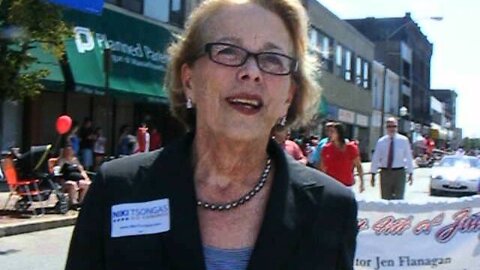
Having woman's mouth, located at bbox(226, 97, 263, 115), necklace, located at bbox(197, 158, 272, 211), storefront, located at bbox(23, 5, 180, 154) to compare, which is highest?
storefront, located at bbox(23, 5, 180, 154)

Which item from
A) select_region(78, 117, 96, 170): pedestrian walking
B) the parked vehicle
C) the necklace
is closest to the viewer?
the necklace

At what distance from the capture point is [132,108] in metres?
24.2

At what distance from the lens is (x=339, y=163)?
11.9 metres

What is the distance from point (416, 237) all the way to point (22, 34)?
783 cm

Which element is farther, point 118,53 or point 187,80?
point 118,53

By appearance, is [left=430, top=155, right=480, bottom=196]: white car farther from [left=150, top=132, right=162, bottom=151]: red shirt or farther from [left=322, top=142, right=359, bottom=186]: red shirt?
[left=322, top=142, right=359, bottom=186]: red shirt

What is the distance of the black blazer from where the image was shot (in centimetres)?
197

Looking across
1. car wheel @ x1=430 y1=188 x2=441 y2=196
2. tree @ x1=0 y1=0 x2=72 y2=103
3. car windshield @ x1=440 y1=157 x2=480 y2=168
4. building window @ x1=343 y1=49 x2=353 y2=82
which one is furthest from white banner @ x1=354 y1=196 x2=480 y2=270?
building window @ x1=343 y1=49 x2=353 y2=82

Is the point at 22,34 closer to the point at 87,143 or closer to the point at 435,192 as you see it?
the point at 87,143

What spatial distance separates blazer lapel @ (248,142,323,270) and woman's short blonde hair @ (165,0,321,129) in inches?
7.9

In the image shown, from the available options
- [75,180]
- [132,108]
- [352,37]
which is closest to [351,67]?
[352,37]

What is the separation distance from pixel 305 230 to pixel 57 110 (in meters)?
19.2

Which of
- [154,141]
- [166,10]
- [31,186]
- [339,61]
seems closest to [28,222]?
[31,186]

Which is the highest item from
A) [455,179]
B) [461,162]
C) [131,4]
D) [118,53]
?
[131,4]
